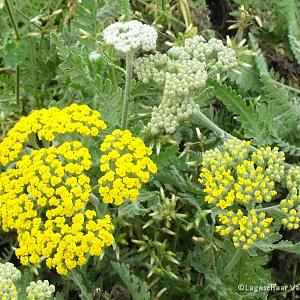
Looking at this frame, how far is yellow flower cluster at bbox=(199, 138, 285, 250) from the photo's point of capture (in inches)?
116

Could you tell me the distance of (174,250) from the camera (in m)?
3.70

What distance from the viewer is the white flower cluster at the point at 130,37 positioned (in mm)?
3016

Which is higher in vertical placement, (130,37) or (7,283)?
(130,37)

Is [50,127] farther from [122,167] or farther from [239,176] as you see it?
[239,176]

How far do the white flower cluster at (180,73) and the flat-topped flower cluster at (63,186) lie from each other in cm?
22

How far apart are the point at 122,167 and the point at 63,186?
0.27 m

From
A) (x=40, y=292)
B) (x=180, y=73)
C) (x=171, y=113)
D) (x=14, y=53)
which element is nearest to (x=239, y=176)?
(x=171, y=113)

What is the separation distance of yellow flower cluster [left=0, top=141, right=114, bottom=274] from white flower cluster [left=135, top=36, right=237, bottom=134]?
441 mm

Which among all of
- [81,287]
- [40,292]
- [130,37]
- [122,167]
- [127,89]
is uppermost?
[130,37]

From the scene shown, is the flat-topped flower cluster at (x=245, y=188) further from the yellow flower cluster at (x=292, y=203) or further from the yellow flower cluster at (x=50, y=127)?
the yellow flower cluster at (x=50, y=127)

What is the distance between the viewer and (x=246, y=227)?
2953mm

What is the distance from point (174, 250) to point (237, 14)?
5.37 ft

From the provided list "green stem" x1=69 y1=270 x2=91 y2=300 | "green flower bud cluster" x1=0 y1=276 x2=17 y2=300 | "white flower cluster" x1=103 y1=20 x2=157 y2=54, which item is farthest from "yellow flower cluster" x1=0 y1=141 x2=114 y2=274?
"white flower cluster" x1=103 y1=20 x2=157 y2=54

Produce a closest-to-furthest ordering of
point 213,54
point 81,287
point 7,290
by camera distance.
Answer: point 7,290, point 81,287, point 213,54
